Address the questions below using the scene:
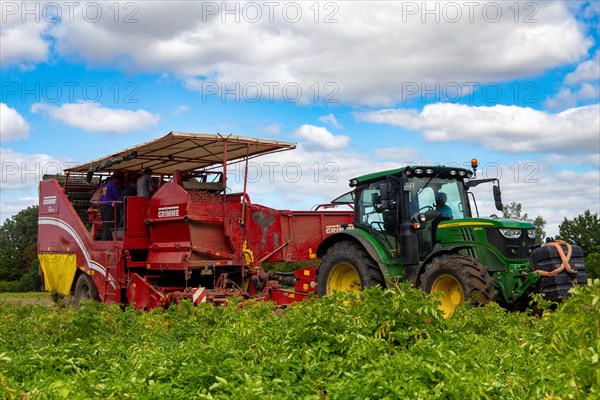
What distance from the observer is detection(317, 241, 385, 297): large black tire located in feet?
35.9

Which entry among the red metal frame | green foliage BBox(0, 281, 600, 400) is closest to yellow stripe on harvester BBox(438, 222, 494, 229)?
green foliage BBox(0, 281, 600, 400)

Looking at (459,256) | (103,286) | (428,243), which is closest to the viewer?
(459,256)

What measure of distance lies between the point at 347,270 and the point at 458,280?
2.80 metres

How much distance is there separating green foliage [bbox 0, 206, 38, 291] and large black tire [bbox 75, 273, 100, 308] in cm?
2126

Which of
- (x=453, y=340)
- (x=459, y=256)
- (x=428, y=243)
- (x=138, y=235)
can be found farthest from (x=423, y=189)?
(x=138, y=235)

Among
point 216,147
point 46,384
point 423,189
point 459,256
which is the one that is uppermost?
point 216,147

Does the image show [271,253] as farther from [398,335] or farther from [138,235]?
[398,335]

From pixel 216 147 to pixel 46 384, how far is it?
29.4ft

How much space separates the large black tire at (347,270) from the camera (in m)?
10.9

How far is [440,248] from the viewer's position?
1016 centimetres

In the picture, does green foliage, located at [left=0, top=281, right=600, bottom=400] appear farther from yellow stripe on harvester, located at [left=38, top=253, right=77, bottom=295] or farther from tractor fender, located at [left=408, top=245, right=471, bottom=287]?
yellow stripe on harvester, located at [left=38, top=253, right=77, bottom=295]

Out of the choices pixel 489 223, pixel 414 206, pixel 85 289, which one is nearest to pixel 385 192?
pixel 414 206

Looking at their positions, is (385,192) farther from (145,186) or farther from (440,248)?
(145,186)

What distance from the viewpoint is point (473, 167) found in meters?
11.1
